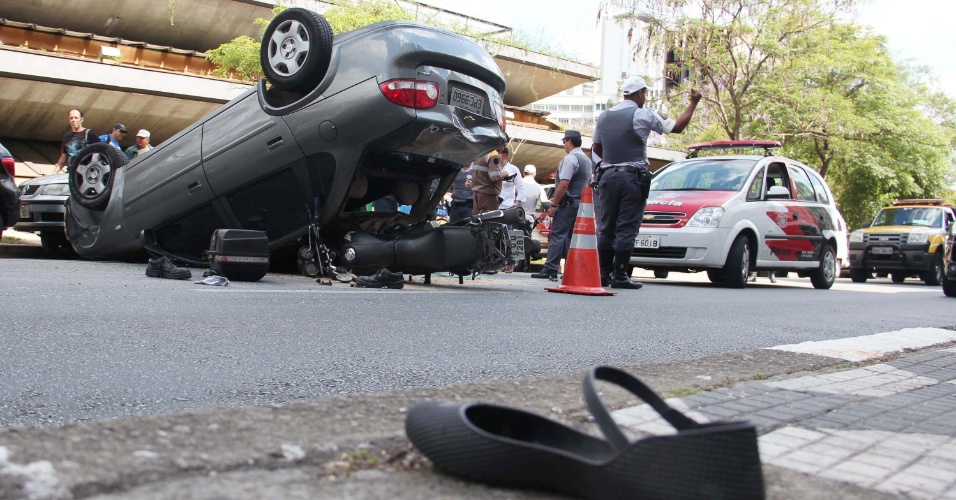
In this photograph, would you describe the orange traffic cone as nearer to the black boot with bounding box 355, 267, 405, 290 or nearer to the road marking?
the black boot with bounding box 355, 267, 405, 290

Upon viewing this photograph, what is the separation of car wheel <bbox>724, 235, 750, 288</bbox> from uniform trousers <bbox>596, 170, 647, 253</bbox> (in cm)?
274

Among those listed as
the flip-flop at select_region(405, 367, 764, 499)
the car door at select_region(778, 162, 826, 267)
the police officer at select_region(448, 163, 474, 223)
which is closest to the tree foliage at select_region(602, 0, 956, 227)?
the car door at select_region(778, 162, 826, 267)

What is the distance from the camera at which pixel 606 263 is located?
1023cm

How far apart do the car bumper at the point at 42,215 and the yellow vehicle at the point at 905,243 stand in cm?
1676

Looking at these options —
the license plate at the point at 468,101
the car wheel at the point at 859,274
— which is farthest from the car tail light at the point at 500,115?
the car wheel at the point at 859,274

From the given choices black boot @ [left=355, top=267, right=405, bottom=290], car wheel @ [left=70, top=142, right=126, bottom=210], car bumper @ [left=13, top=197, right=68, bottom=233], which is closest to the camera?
black boot @ [left=355, top=267, right=405, bottom=290]

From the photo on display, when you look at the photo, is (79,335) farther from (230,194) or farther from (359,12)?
(359,12)

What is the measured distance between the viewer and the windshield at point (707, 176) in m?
12.5

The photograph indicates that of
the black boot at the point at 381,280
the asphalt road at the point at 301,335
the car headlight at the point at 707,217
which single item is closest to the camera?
the asphalt road at the point at 301,335

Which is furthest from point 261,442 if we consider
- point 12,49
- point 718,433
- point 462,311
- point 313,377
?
point 12,49

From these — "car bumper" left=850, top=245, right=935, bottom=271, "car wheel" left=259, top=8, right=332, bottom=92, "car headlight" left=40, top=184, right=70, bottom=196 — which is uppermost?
"car wheel" left=259, top=8, right=332, bottom=92

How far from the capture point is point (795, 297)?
1070cm

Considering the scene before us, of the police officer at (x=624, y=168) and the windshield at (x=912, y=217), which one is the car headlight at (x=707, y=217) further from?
the windshield at (x=912, y=217)

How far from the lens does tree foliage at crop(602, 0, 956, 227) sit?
93.0 feet
